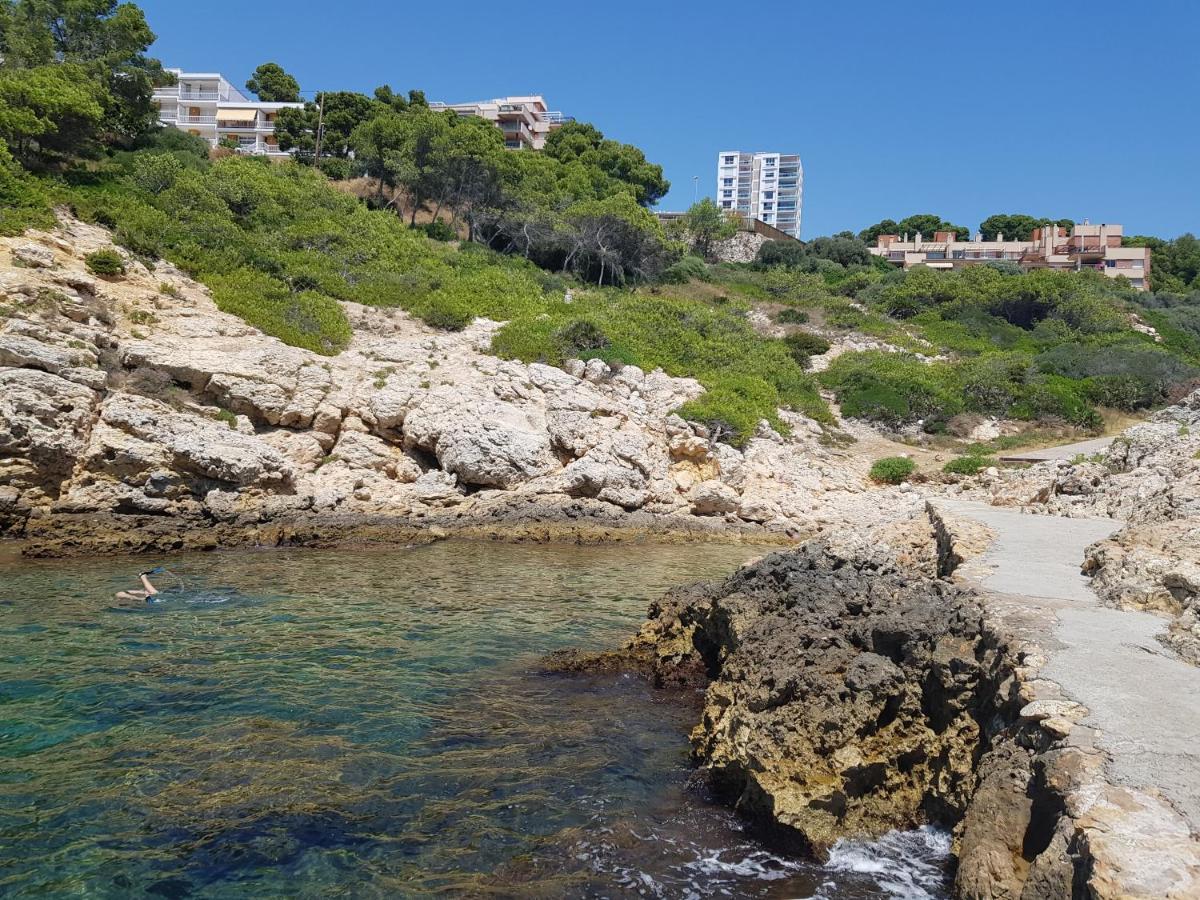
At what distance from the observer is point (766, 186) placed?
162 m

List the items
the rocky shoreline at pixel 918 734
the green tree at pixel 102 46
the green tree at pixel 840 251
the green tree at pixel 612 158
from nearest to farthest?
the rocky shoreline at pixel 918 734 < the green tree at pixel 102 46 < the green tree at pixel 612 158 < the green tree at pixel 840 251

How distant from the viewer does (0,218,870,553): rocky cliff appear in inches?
578

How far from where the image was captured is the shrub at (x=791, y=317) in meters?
41.8

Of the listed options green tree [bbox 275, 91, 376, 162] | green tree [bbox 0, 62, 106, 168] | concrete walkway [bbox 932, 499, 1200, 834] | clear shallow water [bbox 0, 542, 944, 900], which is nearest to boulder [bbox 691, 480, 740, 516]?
clear shallow water [bbox 0, 542, 944, 900]

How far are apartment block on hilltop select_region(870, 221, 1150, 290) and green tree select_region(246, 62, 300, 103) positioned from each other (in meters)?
56.6

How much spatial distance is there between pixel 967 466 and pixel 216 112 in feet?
207

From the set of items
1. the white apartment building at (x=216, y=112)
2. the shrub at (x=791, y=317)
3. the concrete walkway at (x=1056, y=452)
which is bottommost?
the concrete walkway at (x=1056, y=452)

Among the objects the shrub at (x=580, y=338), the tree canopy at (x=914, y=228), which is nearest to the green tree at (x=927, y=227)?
the tree canopy at (x=914, y=228)

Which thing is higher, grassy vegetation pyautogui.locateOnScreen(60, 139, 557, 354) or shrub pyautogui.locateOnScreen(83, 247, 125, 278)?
grassy vegetation pyautogui.locateOnScreen(60, 139, 557, 354)

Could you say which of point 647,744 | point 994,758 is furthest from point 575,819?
point 994,758

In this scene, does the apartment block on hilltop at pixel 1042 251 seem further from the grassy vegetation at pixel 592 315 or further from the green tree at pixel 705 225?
the grassy vegetation at pixel 592 315

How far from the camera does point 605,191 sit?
163 feet

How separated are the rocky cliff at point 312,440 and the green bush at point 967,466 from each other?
2.97 metres

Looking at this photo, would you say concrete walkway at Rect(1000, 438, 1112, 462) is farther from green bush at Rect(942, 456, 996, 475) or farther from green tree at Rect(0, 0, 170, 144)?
green tree at Rect(0, 0, 170, 144)
